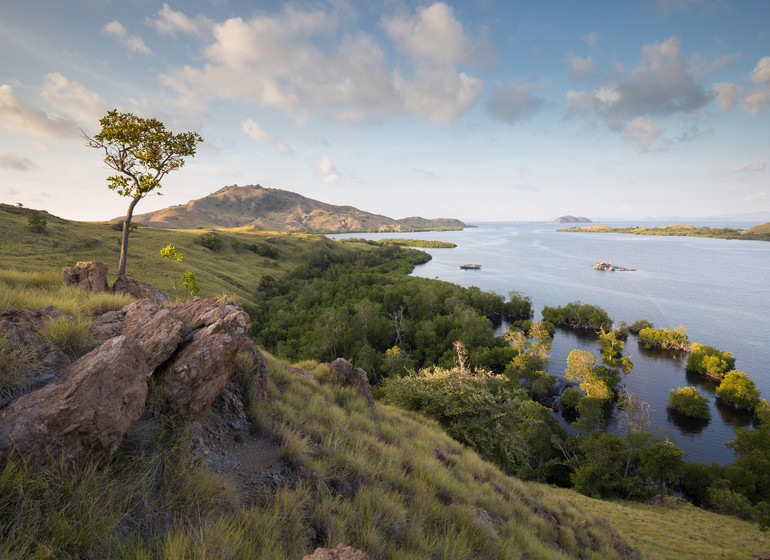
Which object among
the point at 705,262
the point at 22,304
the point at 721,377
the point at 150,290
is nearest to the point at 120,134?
the point at 150,290

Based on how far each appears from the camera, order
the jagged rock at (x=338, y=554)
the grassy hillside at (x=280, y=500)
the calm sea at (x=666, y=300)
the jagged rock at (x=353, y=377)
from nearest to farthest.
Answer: the grassy hillside at (x=280, y=500) → the jagged rock at (x=338, y=554) → the jagged rock at (x=353, y=377) → the calm sea at (x=666, y=300)

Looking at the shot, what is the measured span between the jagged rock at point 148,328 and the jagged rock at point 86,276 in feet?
20.9

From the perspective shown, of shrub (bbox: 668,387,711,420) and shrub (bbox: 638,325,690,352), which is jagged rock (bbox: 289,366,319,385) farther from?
shrub (bbox: 638,325,690,352)

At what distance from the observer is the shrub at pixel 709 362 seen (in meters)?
52.8

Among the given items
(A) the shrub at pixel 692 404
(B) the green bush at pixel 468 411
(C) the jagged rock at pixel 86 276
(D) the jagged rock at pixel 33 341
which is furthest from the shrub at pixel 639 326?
(D) the jagged rock at pixel 33 341

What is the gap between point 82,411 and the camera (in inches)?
158

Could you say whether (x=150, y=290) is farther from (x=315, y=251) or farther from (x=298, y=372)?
(x=315, y=251)

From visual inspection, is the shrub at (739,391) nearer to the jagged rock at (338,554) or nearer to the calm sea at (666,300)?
the calm sea at (666,300)

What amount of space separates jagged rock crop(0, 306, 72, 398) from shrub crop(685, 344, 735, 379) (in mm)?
78530

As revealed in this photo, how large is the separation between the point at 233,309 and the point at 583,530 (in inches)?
530

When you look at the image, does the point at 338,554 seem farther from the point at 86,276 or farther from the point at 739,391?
the point at 739,391

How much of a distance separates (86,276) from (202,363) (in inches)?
396

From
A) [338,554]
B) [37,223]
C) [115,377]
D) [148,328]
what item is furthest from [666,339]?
[37,223]

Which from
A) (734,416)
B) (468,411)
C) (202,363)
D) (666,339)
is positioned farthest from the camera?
(666,339)
